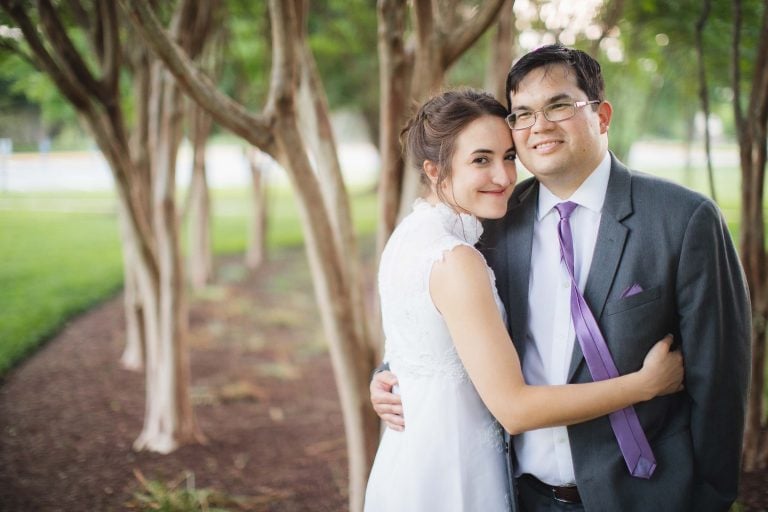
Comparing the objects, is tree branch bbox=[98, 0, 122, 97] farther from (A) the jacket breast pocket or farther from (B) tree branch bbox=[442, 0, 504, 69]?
(A) the jacket breast pocket

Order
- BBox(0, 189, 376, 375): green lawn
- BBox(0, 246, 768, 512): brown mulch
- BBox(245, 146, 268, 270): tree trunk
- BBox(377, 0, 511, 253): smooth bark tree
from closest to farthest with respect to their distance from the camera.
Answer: BBox(377, 0, 511, 253): smooth bark tree
BBox(0, 246, 768, 512): brown mulch
BBox(0, 189, 376, 375): green lawn
BBox(245, 146, 268, 270): tree trunk

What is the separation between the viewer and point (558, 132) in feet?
6.64

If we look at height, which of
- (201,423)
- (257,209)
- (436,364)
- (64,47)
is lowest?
(201,423)

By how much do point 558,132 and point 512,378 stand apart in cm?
82

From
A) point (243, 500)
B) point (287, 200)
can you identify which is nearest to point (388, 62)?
point (243, 500)

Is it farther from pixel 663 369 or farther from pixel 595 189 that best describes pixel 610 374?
pixel 595 189

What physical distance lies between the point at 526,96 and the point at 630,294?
730mm

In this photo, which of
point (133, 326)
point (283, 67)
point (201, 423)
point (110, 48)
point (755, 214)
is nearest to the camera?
point (283, 67)

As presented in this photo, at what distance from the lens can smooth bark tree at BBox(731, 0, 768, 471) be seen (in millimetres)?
3377

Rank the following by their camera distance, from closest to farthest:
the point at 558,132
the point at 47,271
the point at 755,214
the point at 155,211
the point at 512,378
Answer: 1. the point at 512,378
2. the point at 558,132
3. the point at 755,214
4. the point at 155,211
5. the point at 47,271

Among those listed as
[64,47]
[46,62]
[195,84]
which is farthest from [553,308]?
[64,47]

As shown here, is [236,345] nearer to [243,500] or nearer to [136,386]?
[136,386]

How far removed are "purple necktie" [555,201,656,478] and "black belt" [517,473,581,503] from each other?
0.23 meters

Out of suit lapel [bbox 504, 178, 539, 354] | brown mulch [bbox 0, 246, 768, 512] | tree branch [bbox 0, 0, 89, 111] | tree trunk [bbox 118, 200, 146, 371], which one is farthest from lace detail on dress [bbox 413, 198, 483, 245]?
tree trunk [bbox 118, 200, 146, 371]
